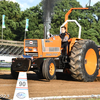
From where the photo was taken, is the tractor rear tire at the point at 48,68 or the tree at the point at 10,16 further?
the tree at the point at 10,16

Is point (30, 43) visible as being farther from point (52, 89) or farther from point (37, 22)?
point (37, 22)

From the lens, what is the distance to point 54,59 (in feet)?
33.7

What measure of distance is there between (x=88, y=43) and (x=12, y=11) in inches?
2019

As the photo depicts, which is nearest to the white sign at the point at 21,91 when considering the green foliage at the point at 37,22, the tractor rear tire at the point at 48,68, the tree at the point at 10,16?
the tractor rear tire at the point at 48,68

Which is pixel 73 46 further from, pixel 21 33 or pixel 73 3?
pixel 73 3

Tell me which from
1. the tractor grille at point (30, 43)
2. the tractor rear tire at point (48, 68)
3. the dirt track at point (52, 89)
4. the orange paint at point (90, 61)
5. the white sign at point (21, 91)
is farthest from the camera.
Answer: the orange paint at point (90, 61)

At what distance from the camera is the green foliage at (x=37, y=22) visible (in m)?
54.2

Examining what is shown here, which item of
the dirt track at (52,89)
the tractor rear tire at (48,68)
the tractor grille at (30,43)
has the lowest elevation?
the dirt track at (52,89)

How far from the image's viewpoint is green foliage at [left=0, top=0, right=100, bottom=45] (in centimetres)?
5425

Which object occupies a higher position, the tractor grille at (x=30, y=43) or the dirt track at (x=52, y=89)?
the tractor grille at (x=30, y=43)

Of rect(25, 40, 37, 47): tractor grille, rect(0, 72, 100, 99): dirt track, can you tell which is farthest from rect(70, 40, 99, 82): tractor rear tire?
rect(25, 40, 37, 47): tractor grille

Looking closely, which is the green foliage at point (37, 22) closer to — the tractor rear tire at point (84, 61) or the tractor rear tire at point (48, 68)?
the tractor rear tire at point (84, 61)

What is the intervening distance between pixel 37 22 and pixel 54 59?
47.0 meters

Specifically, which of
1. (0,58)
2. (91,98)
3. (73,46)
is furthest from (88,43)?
(0,58)
